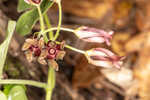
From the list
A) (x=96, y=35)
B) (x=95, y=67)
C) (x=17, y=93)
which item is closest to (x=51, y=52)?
(x=96, y=35)

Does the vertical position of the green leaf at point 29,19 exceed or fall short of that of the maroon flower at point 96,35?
it exceeds it

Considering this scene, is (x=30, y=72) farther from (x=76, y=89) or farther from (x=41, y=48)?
(x=41, y=48)

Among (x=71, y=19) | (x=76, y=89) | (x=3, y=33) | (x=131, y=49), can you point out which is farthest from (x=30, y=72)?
(x=131, y=49)

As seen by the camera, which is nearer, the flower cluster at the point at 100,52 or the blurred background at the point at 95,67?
the flower cluster at the point at 100,52

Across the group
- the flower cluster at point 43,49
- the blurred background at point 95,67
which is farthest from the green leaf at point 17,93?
the blurred background at point 95,67

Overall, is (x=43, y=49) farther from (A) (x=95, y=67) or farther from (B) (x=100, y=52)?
(A) (x=95, y=67)

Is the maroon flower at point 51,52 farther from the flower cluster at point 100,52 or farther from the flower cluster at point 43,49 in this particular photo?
the flower cluster at point 100,52
